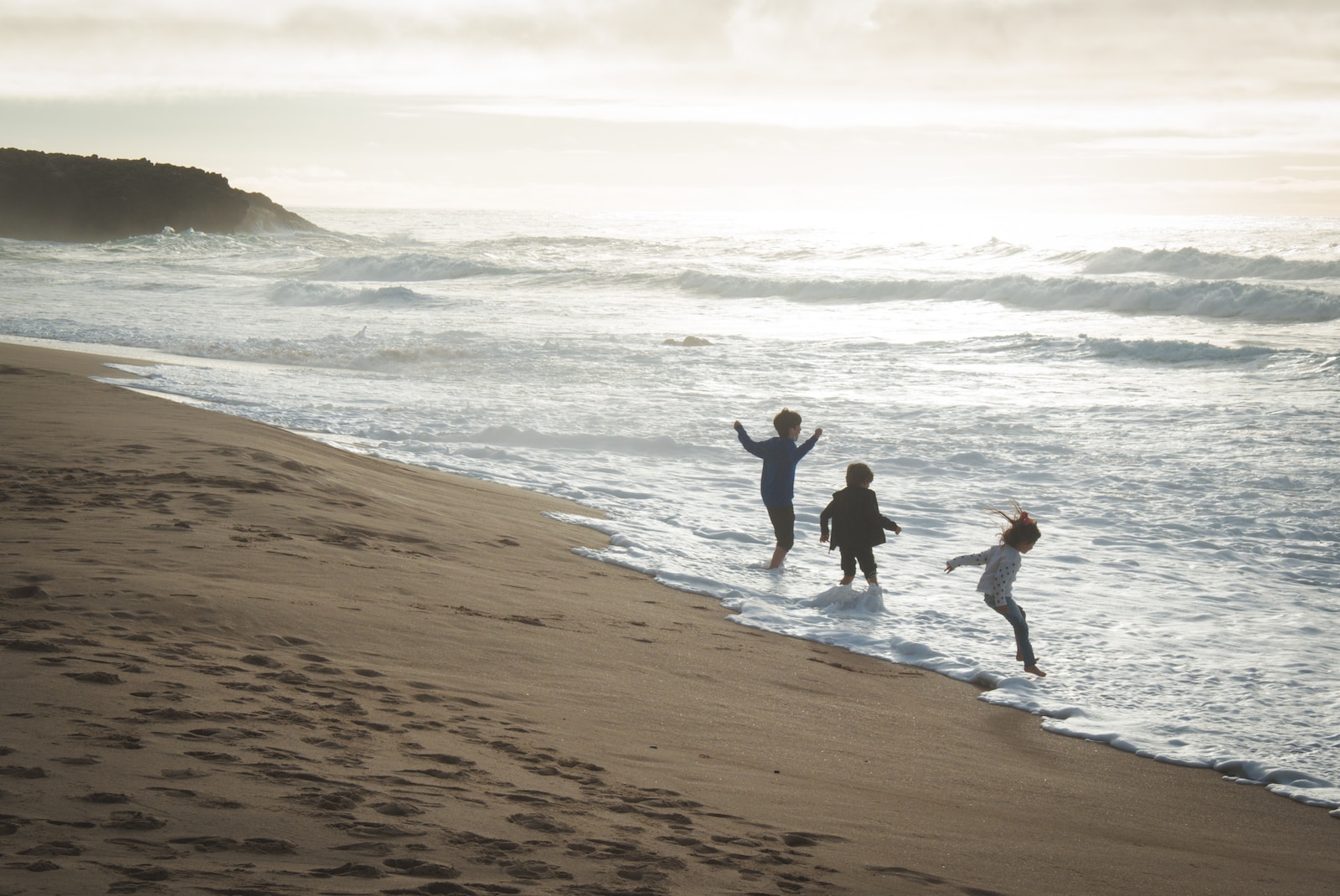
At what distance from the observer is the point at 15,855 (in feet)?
7.72

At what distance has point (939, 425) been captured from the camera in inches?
578

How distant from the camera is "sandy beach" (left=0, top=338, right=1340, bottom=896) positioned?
2.74 metres

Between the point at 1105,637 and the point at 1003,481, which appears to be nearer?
the point at 1105,637

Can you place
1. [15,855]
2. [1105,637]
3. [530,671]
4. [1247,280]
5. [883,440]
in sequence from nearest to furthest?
[15,855] → [530,671] → [1105,637] → [883,440] → [1247,280]

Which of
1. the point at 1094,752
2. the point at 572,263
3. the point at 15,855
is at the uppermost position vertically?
the point at 572,263

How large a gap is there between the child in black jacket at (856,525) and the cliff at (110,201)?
252 feet

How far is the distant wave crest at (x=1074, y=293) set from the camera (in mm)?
28797

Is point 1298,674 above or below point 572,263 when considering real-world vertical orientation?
below

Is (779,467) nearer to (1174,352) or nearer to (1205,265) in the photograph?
(1174,352)

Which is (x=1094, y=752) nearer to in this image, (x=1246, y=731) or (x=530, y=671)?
(x=1246, y=731)

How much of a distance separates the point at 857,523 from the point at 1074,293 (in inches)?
1125

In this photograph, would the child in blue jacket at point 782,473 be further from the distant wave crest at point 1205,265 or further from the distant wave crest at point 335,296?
the distant wave crest at point 1205,265

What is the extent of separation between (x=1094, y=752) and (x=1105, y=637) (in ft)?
6.65

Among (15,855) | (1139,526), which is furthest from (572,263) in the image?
(15,855)
